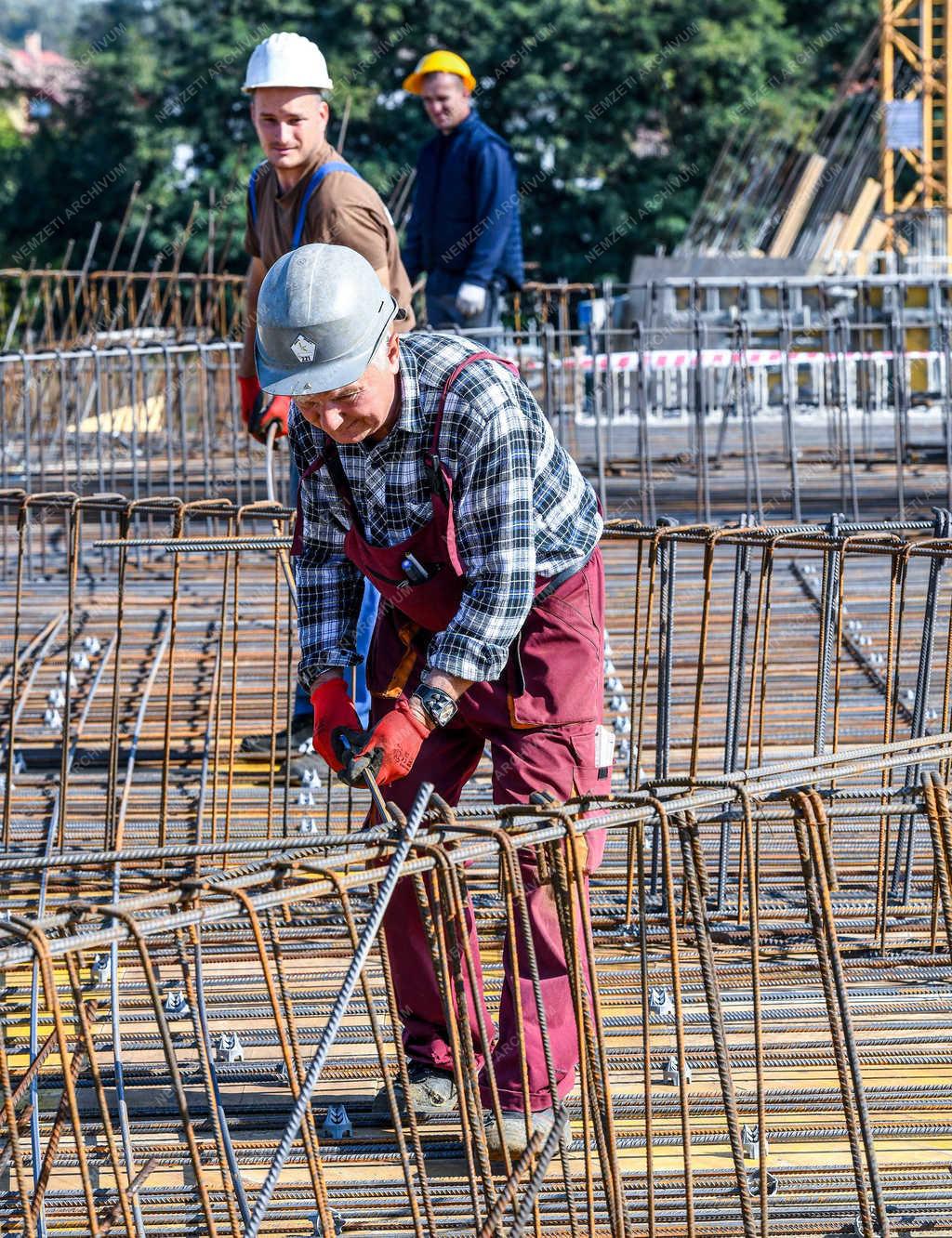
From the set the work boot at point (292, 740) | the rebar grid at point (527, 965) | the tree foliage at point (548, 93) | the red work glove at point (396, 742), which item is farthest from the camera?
the tree foliage at point (548, 93)

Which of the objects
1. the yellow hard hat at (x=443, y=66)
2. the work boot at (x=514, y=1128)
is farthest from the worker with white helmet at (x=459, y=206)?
the work boot at (x=514, y=1128)

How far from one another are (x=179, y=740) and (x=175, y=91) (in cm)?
2455

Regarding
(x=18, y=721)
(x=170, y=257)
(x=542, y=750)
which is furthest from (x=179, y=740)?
(x=170, y=257)

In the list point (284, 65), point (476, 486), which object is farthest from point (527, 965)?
point (284, 65)

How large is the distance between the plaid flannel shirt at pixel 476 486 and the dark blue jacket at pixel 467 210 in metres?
4.35

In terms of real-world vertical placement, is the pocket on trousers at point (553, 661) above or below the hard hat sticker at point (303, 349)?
below

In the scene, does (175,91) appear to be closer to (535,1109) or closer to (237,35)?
(237,35)

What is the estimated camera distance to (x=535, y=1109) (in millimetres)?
3223

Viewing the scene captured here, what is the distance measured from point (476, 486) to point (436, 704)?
0.42 metres

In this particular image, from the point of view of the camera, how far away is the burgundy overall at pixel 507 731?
10.3ft

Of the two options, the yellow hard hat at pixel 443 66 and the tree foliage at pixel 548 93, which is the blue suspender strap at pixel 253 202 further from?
the tree foliage at pixel 548 93

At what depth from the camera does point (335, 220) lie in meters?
4.57

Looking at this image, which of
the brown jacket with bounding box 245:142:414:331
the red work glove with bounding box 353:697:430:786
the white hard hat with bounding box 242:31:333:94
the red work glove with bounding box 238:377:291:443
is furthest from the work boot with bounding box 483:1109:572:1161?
the white hard hat with bounding box 242:31:333:94

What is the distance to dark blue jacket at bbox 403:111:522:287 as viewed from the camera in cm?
738
